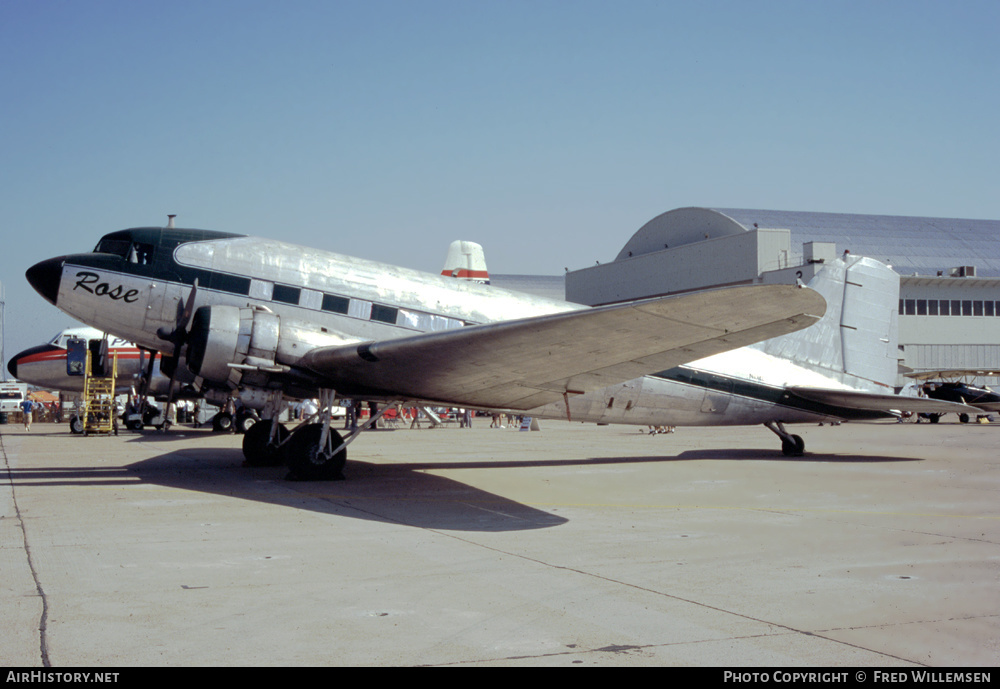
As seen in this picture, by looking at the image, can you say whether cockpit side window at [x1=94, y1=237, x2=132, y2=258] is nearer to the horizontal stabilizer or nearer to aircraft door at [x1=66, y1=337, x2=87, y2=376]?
aircraft door at [x1=66, y1=337, x2=87, y2=376]

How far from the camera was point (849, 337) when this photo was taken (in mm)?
15633

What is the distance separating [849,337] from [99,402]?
25.6 m

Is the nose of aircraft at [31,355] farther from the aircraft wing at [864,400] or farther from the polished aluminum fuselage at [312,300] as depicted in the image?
the aircraft wing at [864,400]

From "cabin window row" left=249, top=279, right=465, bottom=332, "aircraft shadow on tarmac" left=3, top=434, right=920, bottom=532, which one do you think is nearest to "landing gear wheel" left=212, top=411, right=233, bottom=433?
"aircraft shadow on tarmac" left=3, top=434, right=920, bottom=532

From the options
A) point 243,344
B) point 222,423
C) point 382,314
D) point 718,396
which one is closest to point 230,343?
point 243,344

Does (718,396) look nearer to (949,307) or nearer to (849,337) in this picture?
(849,337)

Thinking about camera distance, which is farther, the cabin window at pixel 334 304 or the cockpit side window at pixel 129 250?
the cabin window at pixel 334 304

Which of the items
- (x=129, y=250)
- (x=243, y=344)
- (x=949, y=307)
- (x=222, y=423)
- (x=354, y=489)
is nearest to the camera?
(x=354, y=489)

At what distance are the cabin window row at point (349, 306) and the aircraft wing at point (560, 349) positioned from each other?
4.12 feet

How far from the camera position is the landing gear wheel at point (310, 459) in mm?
11578

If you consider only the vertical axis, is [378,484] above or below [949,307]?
below

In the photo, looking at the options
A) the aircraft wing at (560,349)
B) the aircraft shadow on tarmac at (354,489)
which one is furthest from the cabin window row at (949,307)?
the aircraft wing at (560,349)

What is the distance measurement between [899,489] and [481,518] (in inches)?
247

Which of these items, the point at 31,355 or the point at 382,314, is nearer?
the point at 382,314
